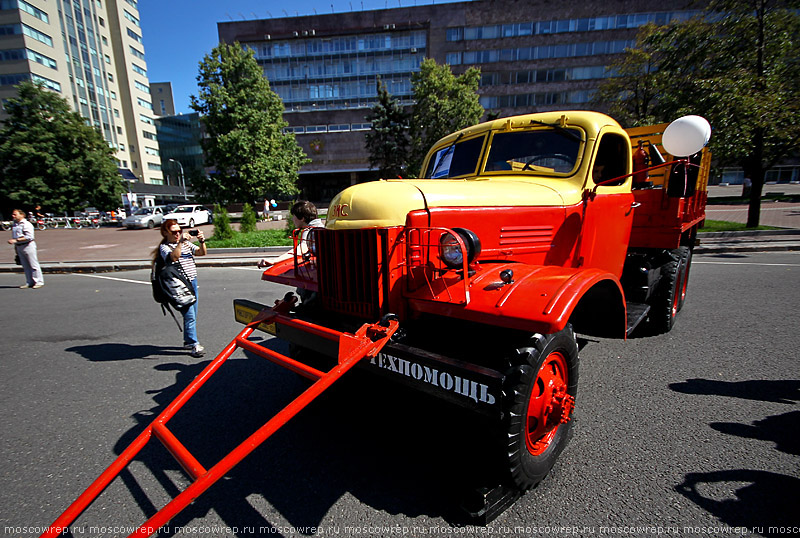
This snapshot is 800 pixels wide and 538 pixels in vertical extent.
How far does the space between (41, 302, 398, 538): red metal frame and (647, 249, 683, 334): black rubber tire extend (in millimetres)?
4187

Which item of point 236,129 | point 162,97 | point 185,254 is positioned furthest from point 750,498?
point 162,97

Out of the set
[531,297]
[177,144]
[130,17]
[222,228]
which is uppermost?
[130,17]

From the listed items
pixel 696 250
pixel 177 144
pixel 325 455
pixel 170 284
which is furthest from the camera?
pixel 177 144

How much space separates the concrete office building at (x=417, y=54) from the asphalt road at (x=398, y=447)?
132 feet

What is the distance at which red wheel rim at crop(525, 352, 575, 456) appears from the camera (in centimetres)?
233

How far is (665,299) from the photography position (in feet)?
15.5

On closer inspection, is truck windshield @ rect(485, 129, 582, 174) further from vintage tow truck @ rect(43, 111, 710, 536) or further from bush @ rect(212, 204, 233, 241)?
bush @ rect(212, 204, 233, 241)

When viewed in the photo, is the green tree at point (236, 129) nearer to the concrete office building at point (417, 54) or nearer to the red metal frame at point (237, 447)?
the concrete office building at point (417, 54)

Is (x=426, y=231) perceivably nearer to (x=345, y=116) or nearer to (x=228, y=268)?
(x=228, y=268)

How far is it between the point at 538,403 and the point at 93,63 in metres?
71.6

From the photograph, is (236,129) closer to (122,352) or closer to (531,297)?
(122,352)

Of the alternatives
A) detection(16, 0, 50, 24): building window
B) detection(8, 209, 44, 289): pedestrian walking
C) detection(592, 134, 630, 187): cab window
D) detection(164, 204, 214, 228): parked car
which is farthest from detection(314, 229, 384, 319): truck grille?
detection(16, 0, 50, 24): building window

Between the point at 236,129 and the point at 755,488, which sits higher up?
the point at 236,129

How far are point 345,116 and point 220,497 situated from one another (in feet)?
149
